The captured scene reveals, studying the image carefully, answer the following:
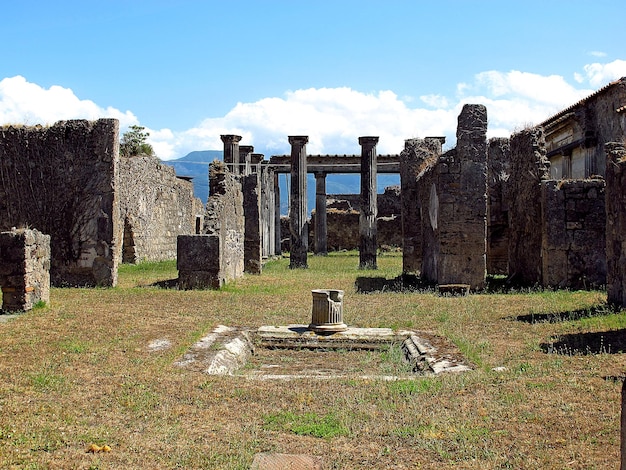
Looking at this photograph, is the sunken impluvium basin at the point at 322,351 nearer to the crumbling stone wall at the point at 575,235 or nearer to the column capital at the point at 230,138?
the crumbling stone wall at the point at 575,235

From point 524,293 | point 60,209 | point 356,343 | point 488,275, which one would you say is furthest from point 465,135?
point 60,209

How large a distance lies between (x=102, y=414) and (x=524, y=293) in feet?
33.5

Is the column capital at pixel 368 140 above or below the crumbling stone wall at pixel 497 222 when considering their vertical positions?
above

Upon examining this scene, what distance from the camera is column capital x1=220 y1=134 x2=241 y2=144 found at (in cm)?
2708

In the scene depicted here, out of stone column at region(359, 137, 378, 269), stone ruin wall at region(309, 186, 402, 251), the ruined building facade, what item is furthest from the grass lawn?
stone ruin wall at region(309, 186, 402, 251)

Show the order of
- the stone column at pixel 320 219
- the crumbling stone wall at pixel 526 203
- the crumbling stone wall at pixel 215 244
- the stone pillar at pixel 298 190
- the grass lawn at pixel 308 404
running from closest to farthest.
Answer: the grass lawn at pixel 308 404 < the crumbling stone wall at pixel 215 244 < the crumbling stone wall at pixel 526 203 < the stone pillar at pixel 298 190 < the stone column at pixel 320 219

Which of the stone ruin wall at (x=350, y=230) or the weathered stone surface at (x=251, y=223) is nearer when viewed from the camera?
the weathered stone surface at (x=251, y=223)

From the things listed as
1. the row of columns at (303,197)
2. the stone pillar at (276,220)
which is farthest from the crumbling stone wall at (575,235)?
the stone pillar at (276,220)

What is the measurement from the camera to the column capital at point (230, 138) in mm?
27078

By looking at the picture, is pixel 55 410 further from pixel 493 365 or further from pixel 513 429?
pixel 493 365

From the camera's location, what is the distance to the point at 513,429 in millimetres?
5184

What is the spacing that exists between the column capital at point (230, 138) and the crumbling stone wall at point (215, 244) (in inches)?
344

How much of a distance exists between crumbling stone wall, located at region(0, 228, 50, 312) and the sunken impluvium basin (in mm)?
3046

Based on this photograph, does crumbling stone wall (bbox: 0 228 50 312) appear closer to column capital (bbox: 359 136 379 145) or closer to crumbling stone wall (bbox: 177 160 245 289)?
crumbling stone wall (bbox: 177 160 245 289)
